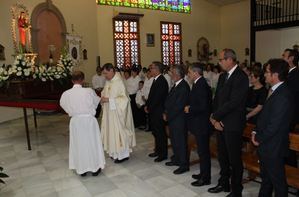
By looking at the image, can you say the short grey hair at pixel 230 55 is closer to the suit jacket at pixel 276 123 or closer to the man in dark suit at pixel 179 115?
the suit jacket at pixel 276 123

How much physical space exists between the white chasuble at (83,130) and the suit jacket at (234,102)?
1.90 m

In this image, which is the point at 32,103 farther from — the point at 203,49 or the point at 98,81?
the point at 203,49

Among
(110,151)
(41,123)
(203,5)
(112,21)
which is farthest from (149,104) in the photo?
(203,5)

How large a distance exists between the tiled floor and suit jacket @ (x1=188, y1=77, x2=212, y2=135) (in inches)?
31.5

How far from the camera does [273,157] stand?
109 inches

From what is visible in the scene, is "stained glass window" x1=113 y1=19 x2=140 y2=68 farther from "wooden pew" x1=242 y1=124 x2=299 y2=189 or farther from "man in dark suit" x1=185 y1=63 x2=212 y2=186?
"wooden pew" x1=242 y1=124 x2=299 y2=189

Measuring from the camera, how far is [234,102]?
3.12m

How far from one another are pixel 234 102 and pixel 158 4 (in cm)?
1199

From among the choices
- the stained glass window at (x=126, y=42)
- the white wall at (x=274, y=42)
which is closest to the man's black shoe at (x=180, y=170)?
the stained glass window at (x=126, y=42)

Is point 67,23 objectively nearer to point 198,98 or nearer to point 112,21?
point 112,21

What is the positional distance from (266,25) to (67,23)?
8.22 meters

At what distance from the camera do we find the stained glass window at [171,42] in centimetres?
1464

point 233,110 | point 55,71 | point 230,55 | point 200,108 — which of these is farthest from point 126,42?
point 233,110

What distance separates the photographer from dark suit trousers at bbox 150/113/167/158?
16.2ft
